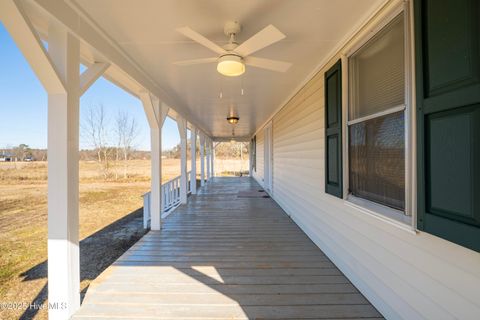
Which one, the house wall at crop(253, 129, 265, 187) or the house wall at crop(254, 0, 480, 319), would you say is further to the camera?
the house wall at crop(253, 129, 265, 187)

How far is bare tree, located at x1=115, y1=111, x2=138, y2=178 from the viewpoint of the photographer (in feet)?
52.8

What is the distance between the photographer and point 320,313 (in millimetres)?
2043

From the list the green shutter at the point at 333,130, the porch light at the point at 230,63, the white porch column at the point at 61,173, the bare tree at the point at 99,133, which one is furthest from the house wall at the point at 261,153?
the bare tree at the point at 99,133

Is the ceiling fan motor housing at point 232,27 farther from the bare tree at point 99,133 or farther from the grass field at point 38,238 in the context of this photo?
the bare tree at point 99,133

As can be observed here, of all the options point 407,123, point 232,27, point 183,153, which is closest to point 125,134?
point 183,153

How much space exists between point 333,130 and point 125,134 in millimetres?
16225

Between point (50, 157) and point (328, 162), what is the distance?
2.86 m

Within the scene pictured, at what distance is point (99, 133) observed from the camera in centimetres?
1490

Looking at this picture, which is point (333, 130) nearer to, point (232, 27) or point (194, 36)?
point (232, 27)

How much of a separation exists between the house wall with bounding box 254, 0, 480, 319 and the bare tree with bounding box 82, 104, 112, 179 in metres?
14.0

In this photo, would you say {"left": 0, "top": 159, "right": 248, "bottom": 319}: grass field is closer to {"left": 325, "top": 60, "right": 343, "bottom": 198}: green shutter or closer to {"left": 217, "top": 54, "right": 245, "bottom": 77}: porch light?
{"left": 217, "top": 54, "right": 245, "bottom": 77}: porch light

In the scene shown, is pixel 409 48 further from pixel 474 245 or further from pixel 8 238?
pixel 8 238

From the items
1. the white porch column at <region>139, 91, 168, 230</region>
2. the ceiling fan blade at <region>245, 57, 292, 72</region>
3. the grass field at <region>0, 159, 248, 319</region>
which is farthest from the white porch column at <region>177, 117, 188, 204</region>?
the ceiling fan blade at <region>245, 57, 292, 72</region>

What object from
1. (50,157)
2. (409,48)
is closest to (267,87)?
(409,48)
